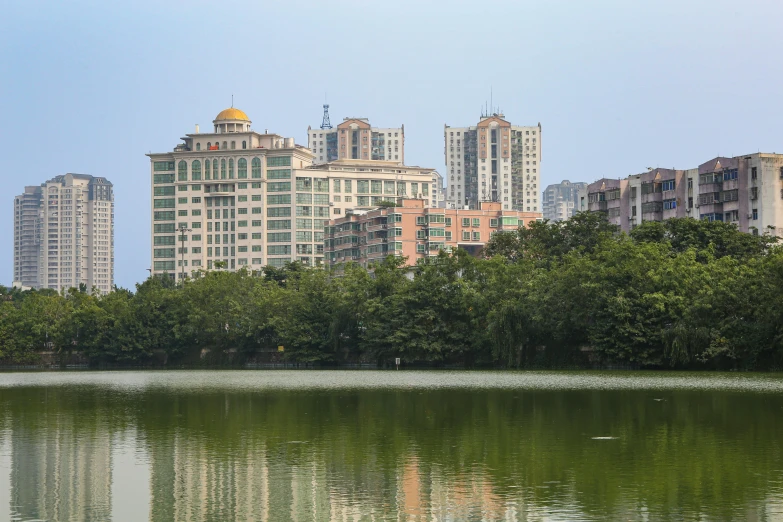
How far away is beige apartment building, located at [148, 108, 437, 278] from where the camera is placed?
163 m

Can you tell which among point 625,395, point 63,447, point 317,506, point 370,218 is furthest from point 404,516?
point 370,218

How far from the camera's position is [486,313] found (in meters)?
77.1

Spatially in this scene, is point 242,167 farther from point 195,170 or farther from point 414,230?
point 414,230

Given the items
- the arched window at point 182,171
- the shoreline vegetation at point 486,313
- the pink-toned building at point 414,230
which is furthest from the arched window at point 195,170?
the shoreline vegetation at point 486,313

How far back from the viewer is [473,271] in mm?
83375

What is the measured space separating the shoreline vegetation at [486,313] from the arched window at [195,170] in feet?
175

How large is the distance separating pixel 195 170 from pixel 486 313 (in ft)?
315

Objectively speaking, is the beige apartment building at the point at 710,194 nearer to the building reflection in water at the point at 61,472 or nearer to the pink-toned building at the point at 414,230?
the pink-toned building at the point at 414,230

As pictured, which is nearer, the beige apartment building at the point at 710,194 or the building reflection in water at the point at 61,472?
the building reflection in water at the point at 61,472

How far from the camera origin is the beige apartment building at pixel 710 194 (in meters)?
99.7

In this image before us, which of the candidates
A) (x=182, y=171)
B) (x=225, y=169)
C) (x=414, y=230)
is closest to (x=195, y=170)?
(x=182, y=171)

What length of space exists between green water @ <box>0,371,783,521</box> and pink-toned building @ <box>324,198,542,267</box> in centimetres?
8557

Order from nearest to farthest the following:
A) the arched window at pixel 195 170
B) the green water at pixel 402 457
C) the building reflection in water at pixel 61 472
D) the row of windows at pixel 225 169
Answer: the green water at pixel 402 457
the building reflection in water at pixel 61 472
the row of windows at pixel 225 169
the arched window at pixel 195 170

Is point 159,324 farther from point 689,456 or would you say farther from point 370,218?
point 689,456
